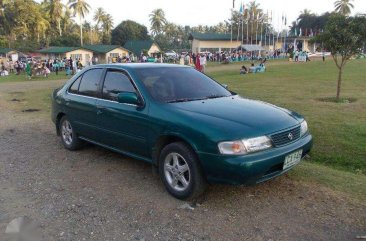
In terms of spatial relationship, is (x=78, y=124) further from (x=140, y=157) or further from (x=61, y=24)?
(x=61, y=24)

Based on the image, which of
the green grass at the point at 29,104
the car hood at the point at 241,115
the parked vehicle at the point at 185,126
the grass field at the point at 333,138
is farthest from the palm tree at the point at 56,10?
Result: the car hood at the point at 241,115

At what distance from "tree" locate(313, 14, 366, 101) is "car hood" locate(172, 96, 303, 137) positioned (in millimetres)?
7055

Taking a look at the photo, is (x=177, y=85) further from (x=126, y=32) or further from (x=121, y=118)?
(x=126, y=32)

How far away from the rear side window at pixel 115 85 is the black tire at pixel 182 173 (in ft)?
3.69

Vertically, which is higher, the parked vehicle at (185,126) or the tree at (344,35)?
the tree at (344,35)

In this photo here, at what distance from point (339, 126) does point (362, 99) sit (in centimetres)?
457

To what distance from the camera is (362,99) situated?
11.5m

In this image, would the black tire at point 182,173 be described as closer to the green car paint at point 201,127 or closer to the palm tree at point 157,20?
the green car paint at point 201,127

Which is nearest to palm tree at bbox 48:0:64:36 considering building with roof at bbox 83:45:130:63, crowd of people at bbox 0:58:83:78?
building with roof at bbox 83:45:130:63

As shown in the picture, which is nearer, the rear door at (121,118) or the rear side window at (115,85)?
the rear door at (121,118)

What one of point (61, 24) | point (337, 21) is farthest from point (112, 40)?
point (337, 21)

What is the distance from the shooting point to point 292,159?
4.24 m

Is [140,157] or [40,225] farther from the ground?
[140,157]

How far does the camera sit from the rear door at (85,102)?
5.61 metres
